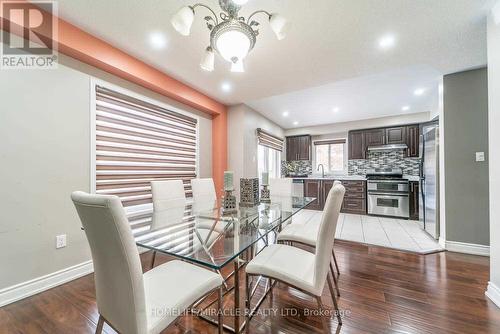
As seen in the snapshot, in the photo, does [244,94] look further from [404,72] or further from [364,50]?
[404,72]

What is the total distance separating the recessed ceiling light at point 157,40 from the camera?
1.92 metres

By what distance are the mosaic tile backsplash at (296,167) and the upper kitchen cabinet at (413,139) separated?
2.42m

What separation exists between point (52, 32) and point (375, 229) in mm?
4955

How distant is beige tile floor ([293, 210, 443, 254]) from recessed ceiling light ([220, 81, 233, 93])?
9.51 ft

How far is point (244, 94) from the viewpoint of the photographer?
342cm

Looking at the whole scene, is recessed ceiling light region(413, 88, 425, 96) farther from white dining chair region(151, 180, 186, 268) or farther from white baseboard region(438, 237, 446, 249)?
white dining chair region(151, 180, 186, 268)

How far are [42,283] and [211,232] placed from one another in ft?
5.39

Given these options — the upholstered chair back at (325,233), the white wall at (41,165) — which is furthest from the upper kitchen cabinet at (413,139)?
the white wall at (41,165)

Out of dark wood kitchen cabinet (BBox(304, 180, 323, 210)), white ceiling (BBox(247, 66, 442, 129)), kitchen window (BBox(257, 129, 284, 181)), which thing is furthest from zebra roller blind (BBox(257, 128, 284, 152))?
dark wood kitchen cabinet (BBox(304, 180, 323, 210))

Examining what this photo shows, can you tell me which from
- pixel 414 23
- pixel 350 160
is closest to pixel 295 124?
pixel 350 160

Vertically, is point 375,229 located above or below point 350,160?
below

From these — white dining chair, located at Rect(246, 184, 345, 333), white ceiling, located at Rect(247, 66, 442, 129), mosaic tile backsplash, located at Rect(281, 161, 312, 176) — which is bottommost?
white dining chair, located at Rect(246, 184, 345, 333)

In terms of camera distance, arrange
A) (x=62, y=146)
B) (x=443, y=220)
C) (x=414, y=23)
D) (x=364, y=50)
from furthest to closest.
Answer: (x=443, y=220) < (x=364, y=50) < (x=62, y=146) < (x=414, y=23)

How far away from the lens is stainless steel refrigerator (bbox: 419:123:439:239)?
9.84ft
